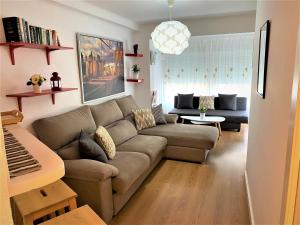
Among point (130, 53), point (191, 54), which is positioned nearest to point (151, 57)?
point (130, 53)

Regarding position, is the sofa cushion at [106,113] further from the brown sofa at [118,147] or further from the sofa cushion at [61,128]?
the sofa cushion at [61,128]

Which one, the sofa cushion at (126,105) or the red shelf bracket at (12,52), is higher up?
the red shelf bracket at (12,52)

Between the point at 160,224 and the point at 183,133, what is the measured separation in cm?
164

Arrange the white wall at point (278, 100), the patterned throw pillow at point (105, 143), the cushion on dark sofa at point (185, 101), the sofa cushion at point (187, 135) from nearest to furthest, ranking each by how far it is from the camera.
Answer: the white wall at point (278, 100)
the patterned throw pillow at point (105, 143)
the sofa cushion at point (187, 135)
the cushion on dark sofa at point (185, 101)

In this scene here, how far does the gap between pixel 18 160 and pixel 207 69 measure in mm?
5631

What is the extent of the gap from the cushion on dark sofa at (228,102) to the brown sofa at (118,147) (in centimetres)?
199

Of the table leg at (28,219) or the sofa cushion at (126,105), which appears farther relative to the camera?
the sofa cushion at (126,105)

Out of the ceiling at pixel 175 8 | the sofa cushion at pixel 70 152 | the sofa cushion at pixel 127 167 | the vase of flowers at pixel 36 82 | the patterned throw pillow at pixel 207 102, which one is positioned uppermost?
the ceiling at pixel 175 8

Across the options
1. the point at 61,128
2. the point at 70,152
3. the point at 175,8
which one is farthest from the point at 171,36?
the point at 70,152

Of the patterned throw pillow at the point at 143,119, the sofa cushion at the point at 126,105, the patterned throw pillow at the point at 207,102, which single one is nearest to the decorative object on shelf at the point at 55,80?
the sofa cushion at the point at 126,105

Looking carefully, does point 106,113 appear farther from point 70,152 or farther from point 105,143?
point 70,152

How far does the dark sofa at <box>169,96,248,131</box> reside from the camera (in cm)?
513

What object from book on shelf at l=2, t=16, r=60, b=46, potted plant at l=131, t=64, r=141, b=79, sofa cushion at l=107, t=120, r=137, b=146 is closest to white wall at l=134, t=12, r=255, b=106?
potted plant at l=131, t=64, r=141, b=79

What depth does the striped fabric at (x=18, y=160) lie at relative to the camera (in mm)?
875
